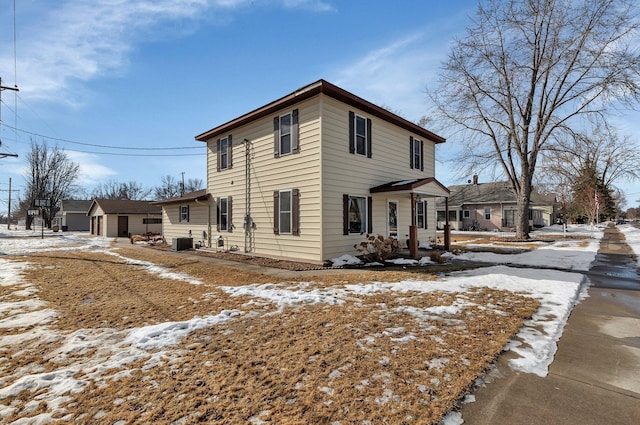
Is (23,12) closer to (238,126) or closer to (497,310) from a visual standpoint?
(238,126)

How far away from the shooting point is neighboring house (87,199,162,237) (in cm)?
2858

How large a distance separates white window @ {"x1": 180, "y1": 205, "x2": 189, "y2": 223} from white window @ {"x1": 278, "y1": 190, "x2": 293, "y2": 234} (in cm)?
774

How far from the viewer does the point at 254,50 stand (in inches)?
456

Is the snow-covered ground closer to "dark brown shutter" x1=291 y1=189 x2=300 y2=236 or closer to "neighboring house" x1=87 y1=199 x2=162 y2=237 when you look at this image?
"dark brown shutter" x1=291 y1=189 x2=300 y2=236

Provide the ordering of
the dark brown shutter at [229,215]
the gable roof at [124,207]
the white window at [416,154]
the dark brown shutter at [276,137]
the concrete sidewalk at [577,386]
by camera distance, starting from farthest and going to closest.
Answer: the gable roof at [124,207]
the white window at [416,154]
the dark brown shutter at [229,215]
the dark brown shutter at [276,137]
the concrete sidewalk at [577,386]

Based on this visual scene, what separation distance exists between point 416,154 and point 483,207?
23.6m

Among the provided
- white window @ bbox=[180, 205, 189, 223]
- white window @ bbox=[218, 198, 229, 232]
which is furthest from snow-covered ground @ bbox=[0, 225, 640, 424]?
white window @ bbox=[180, 205, 189, 223]

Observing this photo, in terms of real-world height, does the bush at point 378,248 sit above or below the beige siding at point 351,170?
below

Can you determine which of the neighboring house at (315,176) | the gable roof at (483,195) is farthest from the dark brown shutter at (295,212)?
the gable roof at (483,195)

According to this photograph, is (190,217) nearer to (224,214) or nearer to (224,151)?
(224,214)

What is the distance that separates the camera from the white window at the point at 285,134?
11.0m

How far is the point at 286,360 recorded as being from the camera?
3.21 metres

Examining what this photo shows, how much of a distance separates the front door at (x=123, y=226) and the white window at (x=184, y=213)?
1639cm

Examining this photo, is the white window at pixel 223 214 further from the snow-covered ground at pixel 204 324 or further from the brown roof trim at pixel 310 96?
the snow-covered ground at pixel 204 324
